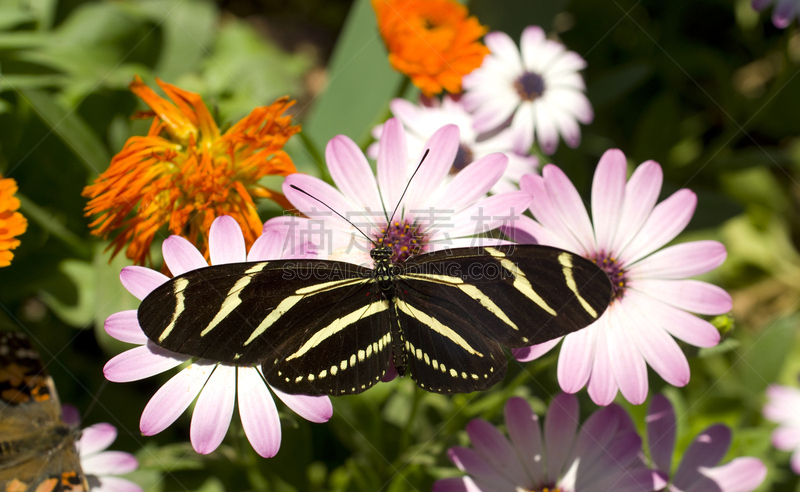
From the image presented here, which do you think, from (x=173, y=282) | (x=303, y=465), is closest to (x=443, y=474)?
(x=303, y=465)

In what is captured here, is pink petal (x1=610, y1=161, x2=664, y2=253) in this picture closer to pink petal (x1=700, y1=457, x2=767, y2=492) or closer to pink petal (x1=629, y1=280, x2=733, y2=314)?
pink petal (x1=629, y1=280, x2=733, y2=314)


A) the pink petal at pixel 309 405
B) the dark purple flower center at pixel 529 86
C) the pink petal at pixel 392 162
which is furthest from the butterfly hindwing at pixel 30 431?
the dark purple flower center at pixel 529 86

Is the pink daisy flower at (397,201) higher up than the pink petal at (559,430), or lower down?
higher up

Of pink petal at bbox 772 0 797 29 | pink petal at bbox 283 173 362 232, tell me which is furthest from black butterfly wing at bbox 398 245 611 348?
pink petal at bbox 772 0 797 29

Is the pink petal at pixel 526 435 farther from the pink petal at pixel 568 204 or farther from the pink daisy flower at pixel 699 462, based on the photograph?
the pink petal at pixel 568 204

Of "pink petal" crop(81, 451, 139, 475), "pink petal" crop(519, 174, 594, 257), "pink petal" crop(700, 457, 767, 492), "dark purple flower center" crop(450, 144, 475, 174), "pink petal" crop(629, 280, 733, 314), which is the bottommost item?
"pink petal" crop(81, 451, 139, 475)

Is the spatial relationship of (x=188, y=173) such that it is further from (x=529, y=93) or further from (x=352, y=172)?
(x=529, y=93)
